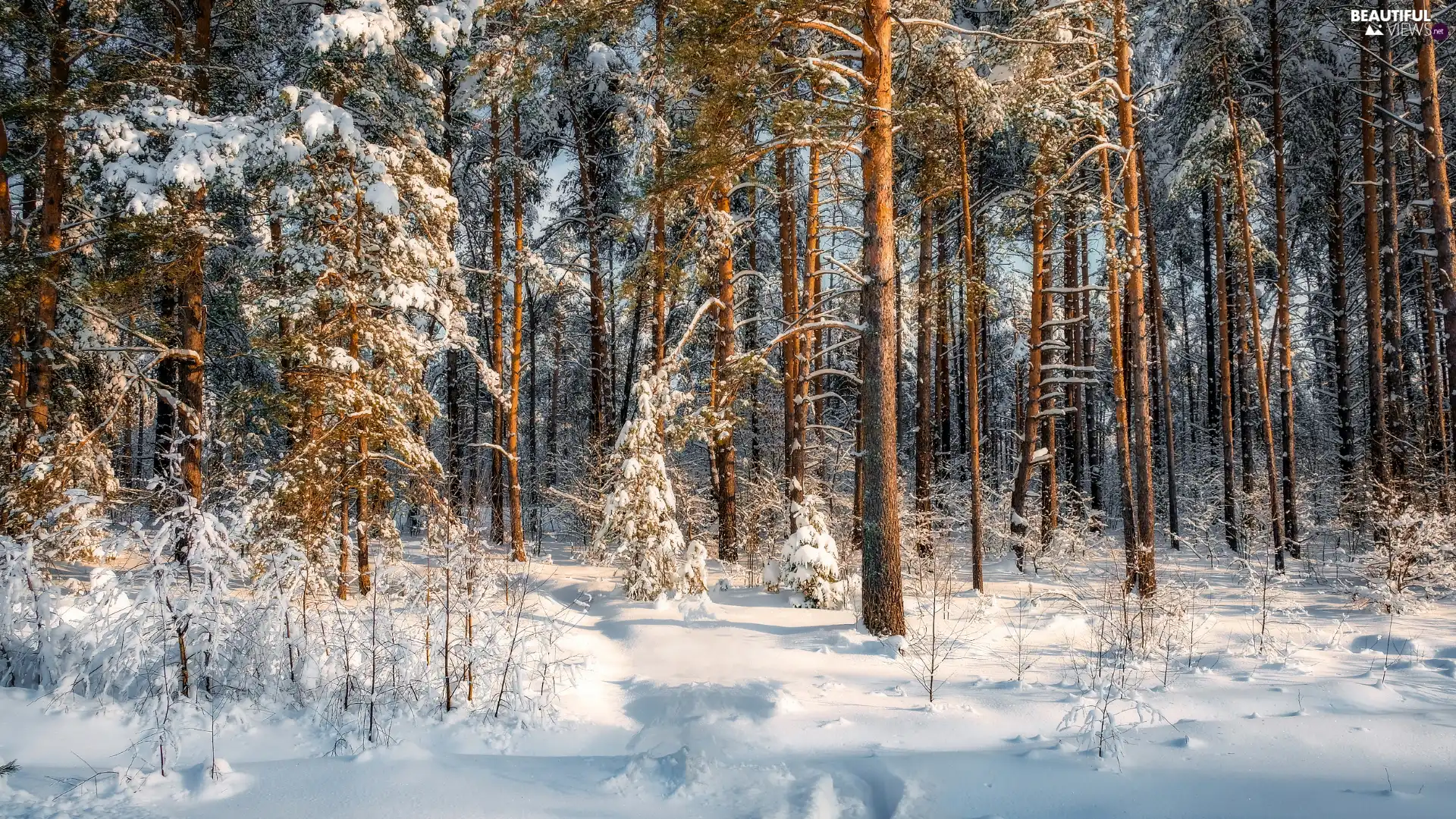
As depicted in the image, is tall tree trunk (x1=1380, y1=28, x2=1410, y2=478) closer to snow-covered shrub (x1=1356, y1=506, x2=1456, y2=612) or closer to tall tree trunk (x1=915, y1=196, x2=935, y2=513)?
snow-covered shrub (x1=1356, y1=506, x2=1456, y2=612)

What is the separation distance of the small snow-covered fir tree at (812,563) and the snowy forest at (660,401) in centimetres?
6

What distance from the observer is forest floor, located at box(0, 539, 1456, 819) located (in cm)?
411

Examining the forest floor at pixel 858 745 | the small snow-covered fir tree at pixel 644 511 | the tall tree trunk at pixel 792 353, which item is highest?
the tall tree trunk at pixel 792 353

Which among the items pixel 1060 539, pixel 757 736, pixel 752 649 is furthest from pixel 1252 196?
pixel 757 736

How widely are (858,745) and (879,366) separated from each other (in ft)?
12.6

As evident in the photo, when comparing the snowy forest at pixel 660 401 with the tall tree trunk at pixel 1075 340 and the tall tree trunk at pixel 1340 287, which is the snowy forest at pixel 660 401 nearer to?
the tall tree trunk at pixel 1340 287

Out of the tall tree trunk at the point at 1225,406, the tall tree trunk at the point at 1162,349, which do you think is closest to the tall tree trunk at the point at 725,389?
the tall tree trunk at the point at 1162,349

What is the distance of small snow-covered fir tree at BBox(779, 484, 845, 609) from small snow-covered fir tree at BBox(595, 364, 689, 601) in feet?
5.39

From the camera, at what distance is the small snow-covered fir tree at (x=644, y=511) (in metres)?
9.61

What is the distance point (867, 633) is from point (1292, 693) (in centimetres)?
357

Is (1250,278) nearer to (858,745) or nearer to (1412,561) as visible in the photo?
(1412,561)

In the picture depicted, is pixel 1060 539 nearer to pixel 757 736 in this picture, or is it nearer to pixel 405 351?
pixel 757 736

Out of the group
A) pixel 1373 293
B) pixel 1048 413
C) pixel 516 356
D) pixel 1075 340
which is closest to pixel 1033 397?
pixel 1048 413

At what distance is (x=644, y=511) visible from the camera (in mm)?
9664
